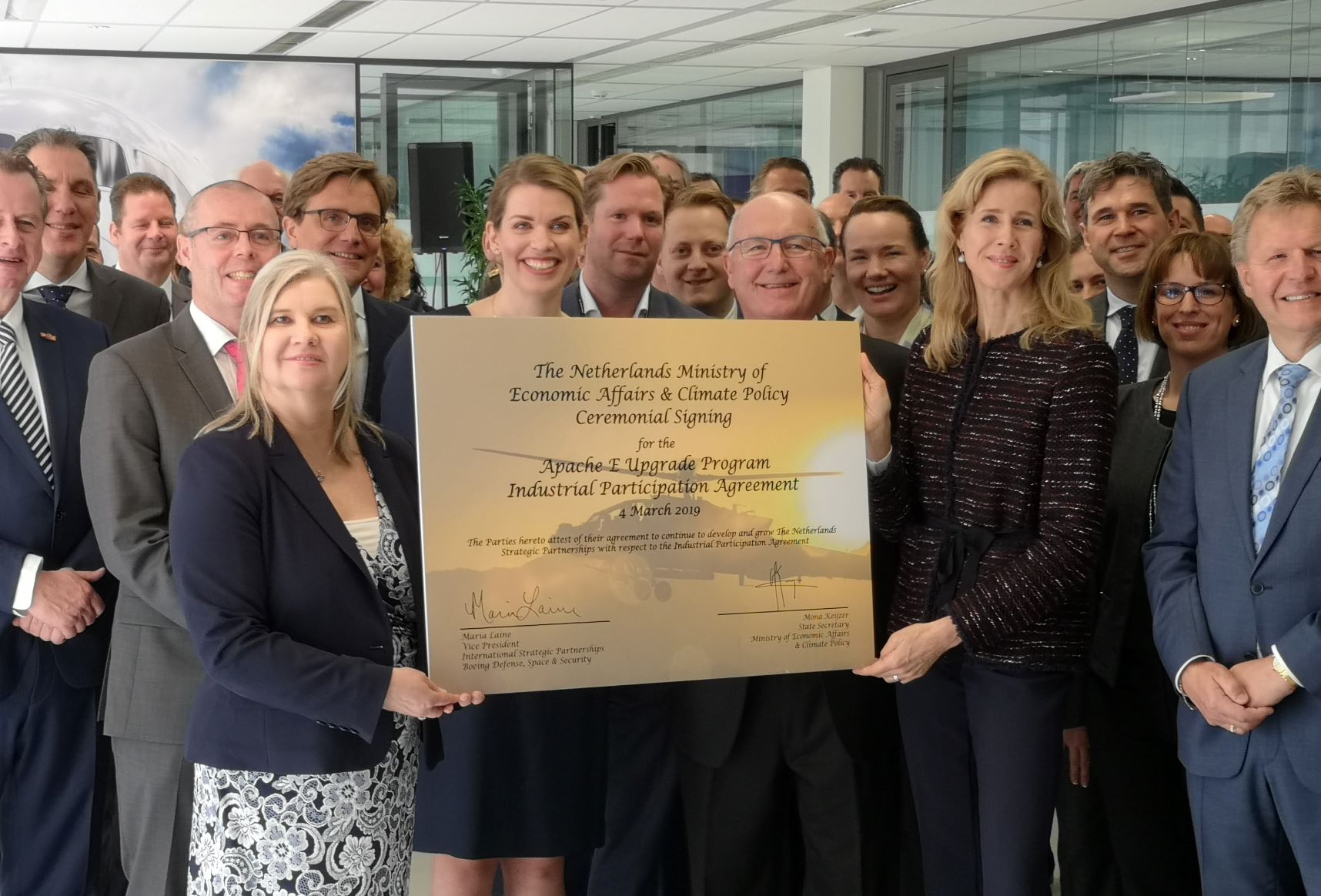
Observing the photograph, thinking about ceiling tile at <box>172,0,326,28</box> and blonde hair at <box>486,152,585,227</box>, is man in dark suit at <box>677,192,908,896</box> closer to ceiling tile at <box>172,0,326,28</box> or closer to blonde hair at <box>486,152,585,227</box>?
blonde hair at <box>486,152,585,227</box>

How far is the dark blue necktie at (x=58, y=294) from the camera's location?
12.6 feet

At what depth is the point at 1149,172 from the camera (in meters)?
4.07

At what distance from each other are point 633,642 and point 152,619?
1025 millimetres

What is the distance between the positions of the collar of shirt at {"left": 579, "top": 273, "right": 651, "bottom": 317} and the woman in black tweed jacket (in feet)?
3.34

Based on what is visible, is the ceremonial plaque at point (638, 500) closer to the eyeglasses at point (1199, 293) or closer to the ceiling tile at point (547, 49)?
the eyeglasses at point (1199, 293)

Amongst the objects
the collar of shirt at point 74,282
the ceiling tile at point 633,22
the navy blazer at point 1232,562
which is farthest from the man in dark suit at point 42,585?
the ceiling tile at point 633,22

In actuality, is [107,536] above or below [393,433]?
below

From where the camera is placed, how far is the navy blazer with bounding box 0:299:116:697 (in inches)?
114

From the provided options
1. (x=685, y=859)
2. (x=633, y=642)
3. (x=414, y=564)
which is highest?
(x=414, y=564)

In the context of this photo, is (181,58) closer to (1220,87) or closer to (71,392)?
(1220,87)

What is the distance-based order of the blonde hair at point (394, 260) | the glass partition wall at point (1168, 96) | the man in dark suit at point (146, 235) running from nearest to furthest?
the blonde hair at point (394, 260) → the man in dark suit at point (146, 235) → the glass partition wall at point (1168, 96)

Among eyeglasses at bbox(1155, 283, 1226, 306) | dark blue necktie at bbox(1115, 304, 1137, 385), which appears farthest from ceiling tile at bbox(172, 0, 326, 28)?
eyeglasses at bbox(1155, 283, 1226, 306)

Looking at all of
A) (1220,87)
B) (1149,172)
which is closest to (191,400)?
(1149,172)
